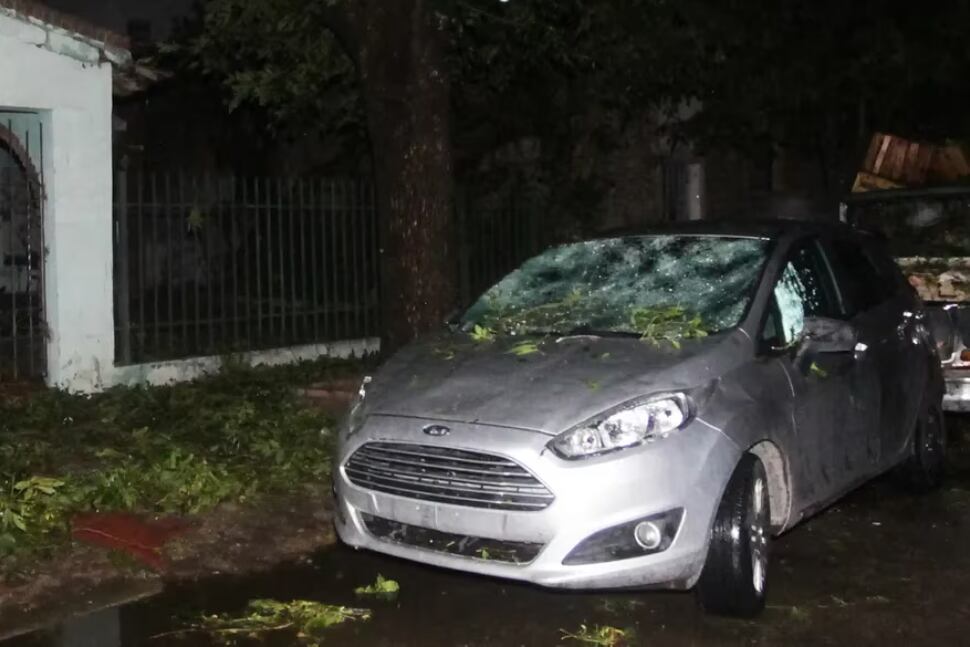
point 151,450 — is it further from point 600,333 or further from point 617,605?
point 617,605

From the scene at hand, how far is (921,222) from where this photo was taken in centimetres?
990

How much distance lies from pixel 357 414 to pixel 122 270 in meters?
5.18

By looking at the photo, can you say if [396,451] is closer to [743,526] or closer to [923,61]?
[743,526]

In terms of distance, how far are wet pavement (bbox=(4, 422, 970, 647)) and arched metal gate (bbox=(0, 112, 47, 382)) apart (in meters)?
4.26

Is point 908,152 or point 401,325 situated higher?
point 908,152

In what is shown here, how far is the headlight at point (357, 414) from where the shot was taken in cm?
536

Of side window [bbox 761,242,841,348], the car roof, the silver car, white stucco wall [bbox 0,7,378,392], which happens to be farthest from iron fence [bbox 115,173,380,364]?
side window [bbox 761,242,841,348]

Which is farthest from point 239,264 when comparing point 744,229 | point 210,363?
point 744,229

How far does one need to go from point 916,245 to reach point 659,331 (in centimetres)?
504

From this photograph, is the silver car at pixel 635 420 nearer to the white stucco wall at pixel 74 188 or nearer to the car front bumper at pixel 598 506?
the car front bumper at pixel 598 506

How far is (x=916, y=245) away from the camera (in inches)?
388

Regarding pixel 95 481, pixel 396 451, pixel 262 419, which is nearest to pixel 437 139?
pixel 262 419

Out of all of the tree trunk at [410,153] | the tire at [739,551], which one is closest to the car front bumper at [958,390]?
the tree trunk at [410,153]

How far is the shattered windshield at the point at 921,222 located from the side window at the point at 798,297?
3501mm
